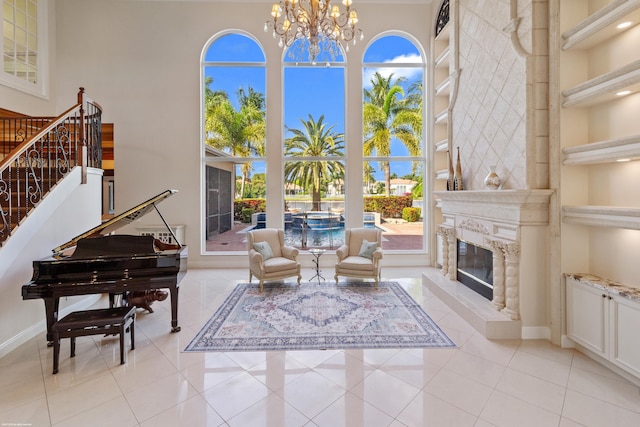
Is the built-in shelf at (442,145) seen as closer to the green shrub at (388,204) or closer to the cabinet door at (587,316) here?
the green shrub at (388,204)

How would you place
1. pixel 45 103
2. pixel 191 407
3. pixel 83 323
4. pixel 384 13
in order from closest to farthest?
1. pixel 191 407
2. pixel 83 323
3. pixel 45 103
4. pixel 384 13

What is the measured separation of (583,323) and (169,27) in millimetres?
8691

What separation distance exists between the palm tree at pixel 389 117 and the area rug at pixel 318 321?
10.9 ft

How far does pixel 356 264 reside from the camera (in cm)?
504

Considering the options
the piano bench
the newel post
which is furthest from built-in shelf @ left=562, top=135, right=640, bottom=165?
the newel post

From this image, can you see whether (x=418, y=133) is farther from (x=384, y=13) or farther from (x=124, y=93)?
(x=124, y=93)

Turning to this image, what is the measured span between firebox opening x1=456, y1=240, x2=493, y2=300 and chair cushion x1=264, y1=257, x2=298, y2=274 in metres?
2.77

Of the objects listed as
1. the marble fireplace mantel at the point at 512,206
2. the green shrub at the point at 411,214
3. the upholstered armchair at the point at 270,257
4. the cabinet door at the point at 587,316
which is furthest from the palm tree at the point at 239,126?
the cabinet door at the point at 587,316

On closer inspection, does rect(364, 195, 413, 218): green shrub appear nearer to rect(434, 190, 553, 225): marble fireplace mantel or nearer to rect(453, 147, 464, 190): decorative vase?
rect(453, 147, 464, 190): decorative vase

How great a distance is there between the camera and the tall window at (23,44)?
5.39m

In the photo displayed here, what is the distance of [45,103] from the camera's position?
241 inches

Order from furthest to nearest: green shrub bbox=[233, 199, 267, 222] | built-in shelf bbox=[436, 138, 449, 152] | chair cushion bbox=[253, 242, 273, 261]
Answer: green shrub bbox=[233, 199, 267, 222]
built-in shelf bbox=[436, 138, 449, 152]
chair cushion bbox=[253, 242, 273, 261]

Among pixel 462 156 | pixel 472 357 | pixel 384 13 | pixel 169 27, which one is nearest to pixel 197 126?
pixel 169 27

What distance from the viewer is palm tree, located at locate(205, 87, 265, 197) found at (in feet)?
21.8
